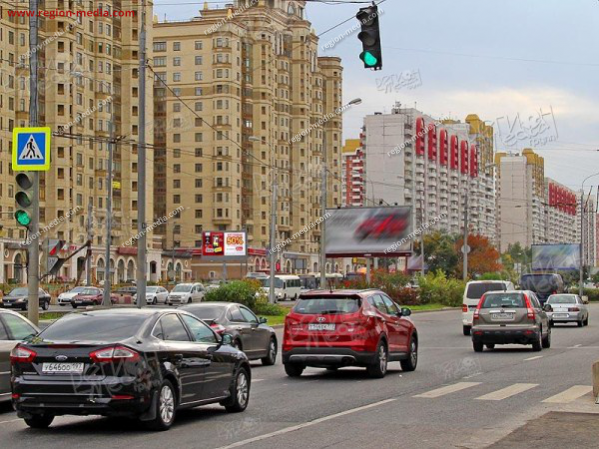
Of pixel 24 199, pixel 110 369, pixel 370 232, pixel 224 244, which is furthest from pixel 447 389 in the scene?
pixel 224 244

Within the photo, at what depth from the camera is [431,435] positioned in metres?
12.4

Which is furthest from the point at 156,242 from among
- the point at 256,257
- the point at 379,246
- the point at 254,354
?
the point at 254,354

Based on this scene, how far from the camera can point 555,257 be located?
9281 centimetres

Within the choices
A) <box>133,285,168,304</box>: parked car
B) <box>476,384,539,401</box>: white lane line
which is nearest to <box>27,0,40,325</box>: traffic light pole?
<box>476,384,539,401</box>: white lane line

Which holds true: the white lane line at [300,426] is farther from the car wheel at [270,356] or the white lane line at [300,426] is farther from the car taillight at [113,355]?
the car wheel at [270,356]

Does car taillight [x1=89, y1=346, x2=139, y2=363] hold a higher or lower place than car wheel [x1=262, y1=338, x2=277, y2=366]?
higher

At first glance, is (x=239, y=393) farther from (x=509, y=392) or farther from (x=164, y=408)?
(x=509, y=392)

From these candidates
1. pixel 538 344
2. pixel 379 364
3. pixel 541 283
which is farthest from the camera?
pixel 541 283

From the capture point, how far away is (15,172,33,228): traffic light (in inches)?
803

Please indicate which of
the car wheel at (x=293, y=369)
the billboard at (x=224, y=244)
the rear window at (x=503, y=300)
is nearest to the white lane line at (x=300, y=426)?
the car wheel at (x=293, y=369)

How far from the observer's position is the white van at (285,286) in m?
87.2

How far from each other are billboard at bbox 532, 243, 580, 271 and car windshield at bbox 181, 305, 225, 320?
234ft

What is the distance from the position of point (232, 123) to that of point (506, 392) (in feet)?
401

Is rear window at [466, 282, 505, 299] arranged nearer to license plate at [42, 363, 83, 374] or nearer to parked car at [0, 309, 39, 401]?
parked car at [0, 309, 39, 401]
